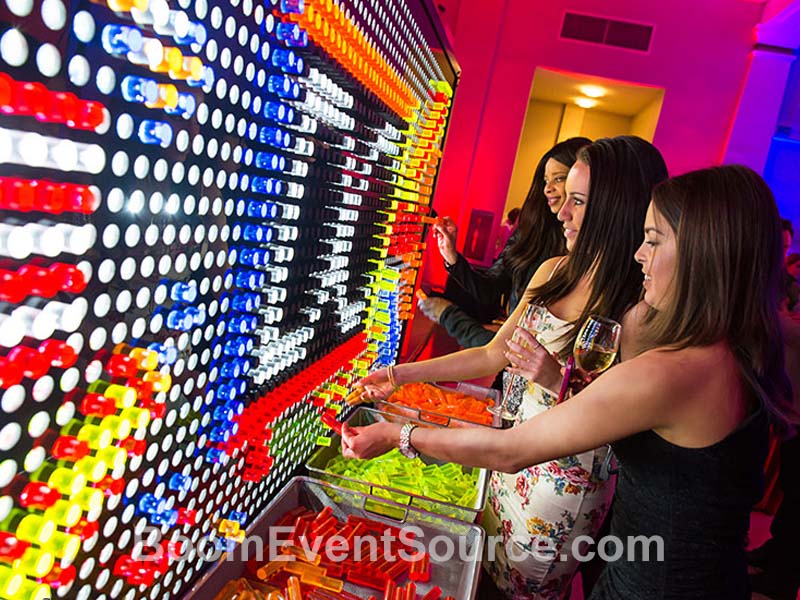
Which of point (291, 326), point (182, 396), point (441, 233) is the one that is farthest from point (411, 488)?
point (441, 233)

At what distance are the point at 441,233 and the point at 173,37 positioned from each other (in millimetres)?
2472

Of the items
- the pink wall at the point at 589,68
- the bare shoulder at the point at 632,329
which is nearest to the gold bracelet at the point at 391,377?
the bare shoulder at the point at 632,329

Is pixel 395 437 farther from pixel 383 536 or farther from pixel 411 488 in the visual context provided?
pixel 411 488

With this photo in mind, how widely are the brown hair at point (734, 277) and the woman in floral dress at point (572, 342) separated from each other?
598 millimetres

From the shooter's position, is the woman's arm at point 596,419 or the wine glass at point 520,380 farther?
the wine glass at point 520,380

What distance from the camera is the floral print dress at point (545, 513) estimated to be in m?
1.94

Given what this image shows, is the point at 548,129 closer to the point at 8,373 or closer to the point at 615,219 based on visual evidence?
the point at 615,219

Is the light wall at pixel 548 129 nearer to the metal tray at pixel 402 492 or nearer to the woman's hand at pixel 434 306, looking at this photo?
the woman's hand at pixel 434 306

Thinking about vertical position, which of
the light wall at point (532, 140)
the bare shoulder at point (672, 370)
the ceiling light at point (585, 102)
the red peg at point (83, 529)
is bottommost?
the red peg at point (83, 529)

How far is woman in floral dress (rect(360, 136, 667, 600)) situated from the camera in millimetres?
1935

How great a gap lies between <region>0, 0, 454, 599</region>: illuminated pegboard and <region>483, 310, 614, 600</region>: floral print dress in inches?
31.7

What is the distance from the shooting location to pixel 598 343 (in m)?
1.68

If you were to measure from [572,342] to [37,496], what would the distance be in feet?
5.30

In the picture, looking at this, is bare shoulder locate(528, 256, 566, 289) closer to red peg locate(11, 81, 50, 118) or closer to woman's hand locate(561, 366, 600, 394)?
woman's hand locate(561, 366, 600, 394)
